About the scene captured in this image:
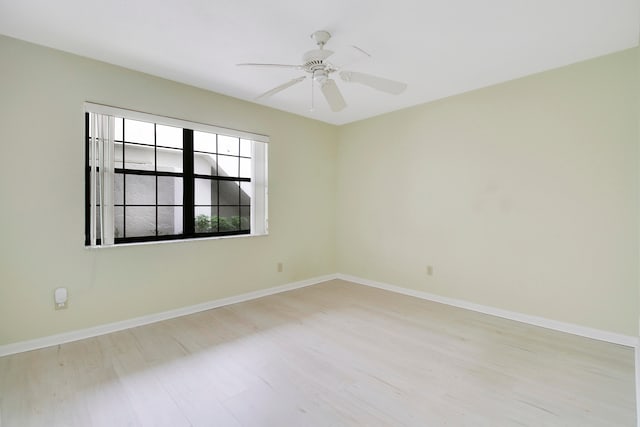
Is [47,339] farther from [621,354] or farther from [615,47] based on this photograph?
[615,47]

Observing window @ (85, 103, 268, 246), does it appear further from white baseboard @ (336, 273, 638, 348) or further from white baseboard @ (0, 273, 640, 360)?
white baseboard @ (336, 273, 638, 348)

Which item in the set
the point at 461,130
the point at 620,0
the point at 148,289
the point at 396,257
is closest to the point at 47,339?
the point at 148,289

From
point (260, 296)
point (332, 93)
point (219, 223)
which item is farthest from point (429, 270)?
point (219, 223)

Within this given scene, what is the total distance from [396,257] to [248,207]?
219 centimetres

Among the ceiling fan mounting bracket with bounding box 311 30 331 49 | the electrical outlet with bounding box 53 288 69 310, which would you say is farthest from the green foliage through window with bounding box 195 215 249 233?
the ceiling fan mounting bracket with bounding box 311 30 331 49

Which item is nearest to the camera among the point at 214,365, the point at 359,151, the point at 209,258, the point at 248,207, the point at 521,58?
the point at 214,365

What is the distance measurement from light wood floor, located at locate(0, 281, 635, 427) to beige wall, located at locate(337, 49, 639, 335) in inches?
20.2

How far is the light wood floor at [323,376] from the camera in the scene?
1.79 meters

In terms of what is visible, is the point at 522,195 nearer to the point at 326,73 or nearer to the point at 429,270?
the point at 429,270

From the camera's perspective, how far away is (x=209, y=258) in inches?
143

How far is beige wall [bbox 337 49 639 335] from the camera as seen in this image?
8.89ft

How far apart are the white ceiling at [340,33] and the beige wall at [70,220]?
0.23 m

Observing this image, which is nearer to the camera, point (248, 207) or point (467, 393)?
point (467, 393)

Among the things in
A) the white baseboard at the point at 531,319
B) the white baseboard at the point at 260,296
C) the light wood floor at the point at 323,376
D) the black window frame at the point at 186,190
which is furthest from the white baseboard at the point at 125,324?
the white baseboard at the point at 531,319
